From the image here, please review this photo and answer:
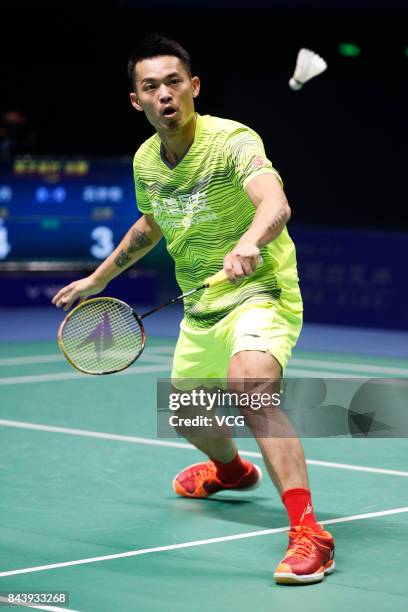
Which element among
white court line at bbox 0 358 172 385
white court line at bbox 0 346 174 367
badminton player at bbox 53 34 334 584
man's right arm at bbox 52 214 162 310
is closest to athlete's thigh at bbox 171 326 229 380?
badminton player at bbox 53 34 334 584

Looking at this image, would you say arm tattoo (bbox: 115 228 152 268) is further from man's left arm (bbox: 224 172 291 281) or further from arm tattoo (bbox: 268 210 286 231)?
arm tattoo (bbox: 268 210 286 231)

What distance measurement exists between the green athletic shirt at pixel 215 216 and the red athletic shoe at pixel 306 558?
2.80ft

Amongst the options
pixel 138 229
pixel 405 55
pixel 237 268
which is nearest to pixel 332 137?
pixel 405 55

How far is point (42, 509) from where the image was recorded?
5660mm

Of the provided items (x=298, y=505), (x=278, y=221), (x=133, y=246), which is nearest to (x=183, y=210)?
(x=133, y=246)

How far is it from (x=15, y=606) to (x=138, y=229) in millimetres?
1889

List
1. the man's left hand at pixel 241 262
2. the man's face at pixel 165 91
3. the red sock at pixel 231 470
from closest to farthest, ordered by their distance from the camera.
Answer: the man's left hand at pixel 241 262, the man's face at pixel 165 91, the red sock at pixel 231 470

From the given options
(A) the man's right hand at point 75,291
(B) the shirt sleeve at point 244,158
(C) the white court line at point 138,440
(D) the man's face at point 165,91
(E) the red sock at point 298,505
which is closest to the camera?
(E) the red sock at point 298,505

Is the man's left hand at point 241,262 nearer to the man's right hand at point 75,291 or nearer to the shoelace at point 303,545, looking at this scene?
the shoelace at point 303,545

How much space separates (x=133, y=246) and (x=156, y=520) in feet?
3.53

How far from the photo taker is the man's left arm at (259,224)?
174 inches

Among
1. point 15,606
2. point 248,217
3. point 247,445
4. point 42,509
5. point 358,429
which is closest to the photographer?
point 15,606

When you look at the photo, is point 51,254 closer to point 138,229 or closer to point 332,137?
point 332,137

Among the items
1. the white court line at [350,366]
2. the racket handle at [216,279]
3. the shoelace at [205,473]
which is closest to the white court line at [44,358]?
the white court line at [350,366]
